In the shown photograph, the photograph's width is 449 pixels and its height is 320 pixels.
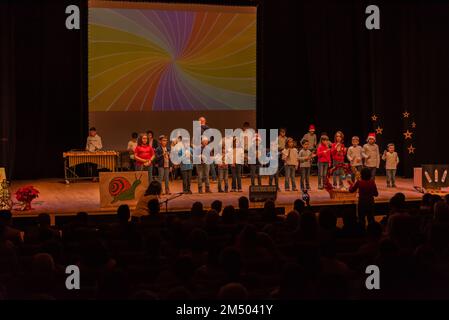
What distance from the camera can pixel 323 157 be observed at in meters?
17.2

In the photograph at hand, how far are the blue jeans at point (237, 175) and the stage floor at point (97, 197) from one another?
0.29 m

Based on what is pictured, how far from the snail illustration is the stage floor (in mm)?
311

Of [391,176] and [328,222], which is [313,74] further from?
[328,222]

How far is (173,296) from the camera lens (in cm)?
519

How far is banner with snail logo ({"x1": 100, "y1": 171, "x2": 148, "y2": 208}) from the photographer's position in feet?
46.3

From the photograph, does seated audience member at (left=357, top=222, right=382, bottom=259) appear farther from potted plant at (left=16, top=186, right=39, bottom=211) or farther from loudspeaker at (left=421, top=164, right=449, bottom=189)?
loudspeaker at (left=421, top=164, right=449, bottom=189)

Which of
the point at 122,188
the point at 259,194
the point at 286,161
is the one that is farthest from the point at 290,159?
the point at 122,188

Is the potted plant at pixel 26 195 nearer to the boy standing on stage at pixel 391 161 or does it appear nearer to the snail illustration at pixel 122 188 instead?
the snail illustration at pixel 122 188

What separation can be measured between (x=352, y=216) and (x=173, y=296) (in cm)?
376

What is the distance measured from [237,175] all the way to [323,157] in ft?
7.21

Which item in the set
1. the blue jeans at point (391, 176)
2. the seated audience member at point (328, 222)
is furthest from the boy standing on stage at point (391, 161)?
the seated audience member at point (328, 222)

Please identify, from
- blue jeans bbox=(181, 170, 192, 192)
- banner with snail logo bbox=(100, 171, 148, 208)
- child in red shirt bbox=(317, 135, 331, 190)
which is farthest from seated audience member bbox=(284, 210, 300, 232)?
child in red shirt bbox=(317, 135, 331, 190)
